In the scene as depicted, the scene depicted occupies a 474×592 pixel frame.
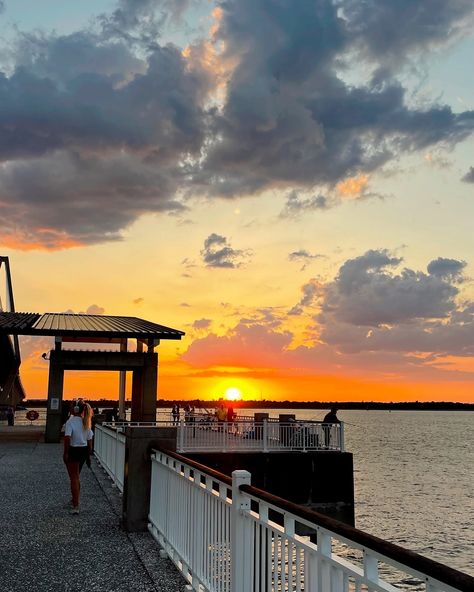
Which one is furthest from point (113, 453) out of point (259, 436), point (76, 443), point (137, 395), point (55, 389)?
point (137, 395)

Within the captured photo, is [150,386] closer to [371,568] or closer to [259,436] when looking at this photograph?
[259,436]

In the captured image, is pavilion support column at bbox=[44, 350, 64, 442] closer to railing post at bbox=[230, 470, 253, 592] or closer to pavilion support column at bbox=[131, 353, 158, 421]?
pavilion support column at bbox=[131, 353, 158, 421]

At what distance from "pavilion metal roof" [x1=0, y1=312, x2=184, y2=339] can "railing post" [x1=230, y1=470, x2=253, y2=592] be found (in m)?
26.6

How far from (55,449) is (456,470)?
4675 centimetres

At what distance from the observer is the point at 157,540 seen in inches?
312

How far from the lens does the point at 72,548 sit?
7707mm

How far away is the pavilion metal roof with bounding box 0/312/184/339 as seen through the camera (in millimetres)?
30359

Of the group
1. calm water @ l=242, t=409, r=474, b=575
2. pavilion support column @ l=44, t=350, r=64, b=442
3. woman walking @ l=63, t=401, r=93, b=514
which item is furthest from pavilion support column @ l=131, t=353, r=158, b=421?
woman walking @ l=63, t=401, r=93, b=514

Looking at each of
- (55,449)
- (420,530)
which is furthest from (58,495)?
(420,530)

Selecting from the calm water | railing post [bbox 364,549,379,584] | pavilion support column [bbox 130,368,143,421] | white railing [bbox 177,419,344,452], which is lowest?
the calm water

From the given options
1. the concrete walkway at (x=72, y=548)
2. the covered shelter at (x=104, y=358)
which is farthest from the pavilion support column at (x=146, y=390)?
the concrete walkway at (x=72, y=548)

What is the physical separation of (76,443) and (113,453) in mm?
3562

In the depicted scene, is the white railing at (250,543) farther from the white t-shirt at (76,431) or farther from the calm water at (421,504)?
the calm water at (421,504)

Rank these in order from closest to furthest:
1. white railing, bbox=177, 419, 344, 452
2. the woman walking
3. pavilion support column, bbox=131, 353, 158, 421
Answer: the woman walking → white railing, bbox=177, 419, 344, 452 → pavilion support column, bbox=131, 353, 158, 421
